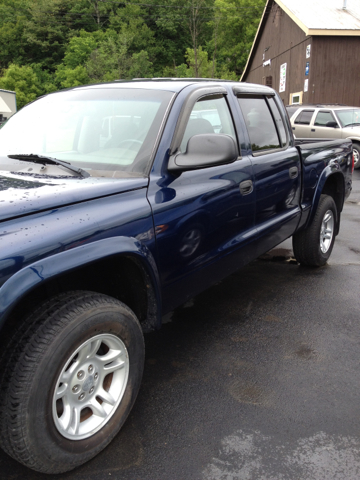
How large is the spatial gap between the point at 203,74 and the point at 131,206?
133 feet

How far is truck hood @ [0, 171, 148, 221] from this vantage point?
193 centimetres

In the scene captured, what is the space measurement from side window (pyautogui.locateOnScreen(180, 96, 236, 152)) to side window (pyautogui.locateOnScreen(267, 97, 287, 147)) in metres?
0.89

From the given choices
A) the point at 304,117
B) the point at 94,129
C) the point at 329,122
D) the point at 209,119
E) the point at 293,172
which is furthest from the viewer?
the point at 304,117

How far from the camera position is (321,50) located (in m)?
22.0

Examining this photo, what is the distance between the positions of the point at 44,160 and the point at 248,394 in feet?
6.02

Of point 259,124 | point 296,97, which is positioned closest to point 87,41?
point 296,97

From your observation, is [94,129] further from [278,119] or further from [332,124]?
[332,124]

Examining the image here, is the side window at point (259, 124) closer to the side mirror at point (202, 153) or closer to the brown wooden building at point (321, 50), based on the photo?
the side mirror at point (202, 153)

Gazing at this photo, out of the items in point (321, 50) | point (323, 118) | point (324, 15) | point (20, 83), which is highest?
point (324, 15)

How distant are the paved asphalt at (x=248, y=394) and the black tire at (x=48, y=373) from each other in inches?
8.6

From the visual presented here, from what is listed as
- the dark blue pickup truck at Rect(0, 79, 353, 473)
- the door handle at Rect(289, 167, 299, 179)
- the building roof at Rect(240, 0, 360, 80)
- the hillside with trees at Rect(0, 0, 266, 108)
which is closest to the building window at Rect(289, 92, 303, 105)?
the building roof at Rect(240, 0, 360, 80)

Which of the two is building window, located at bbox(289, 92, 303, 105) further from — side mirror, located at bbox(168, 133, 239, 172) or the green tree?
the green tree

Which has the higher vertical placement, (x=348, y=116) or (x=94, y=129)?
(x=94, y=129)

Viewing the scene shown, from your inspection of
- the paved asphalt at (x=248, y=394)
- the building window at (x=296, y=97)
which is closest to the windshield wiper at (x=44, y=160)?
the paved asphalt at (x=248, y=394)
